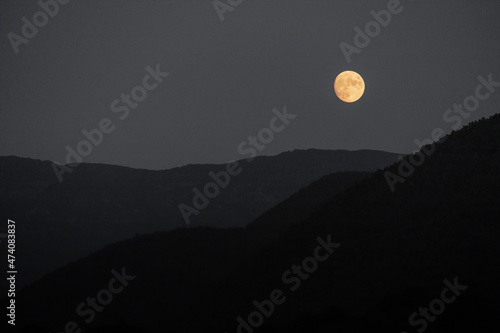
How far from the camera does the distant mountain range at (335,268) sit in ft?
66.4

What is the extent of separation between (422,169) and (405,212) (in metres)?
6.30

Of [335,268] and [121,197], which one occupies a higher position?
[121,197]

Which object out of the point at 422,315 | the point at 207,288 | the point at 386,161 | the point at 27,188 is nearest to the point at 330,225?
the point at 207,288

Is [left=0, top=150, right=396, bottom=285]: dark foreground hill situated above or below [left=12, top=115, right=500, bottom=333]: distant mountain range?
above

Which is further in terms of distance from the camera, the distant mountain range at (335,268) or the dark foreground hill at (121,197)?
the dark foreground hill at (121,197)

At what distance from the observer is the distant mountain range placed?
66.4ft

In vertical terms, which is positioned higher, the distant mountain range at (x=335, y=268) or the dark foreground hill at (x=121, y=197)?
the dark foreground hill at (x=121, y=197)

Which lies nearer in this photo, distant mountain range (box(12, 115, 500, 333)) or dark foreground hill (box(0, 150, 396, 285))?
distant mountain range (box(12, 115, 500, 333))

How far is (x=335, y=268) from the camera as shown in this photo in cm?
2659

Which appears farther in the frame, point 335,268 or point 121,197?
point 121,197

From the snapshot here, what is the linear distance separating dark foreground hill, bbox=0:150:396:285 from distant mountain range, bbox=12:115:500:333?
44.3 metres

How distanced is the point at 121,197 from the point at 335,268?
89.4 m

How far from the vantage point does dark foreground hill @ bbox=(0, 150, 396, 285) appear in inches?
3570

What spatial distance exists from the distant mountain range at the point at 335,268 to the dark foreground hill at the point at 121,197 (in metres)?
44.3
